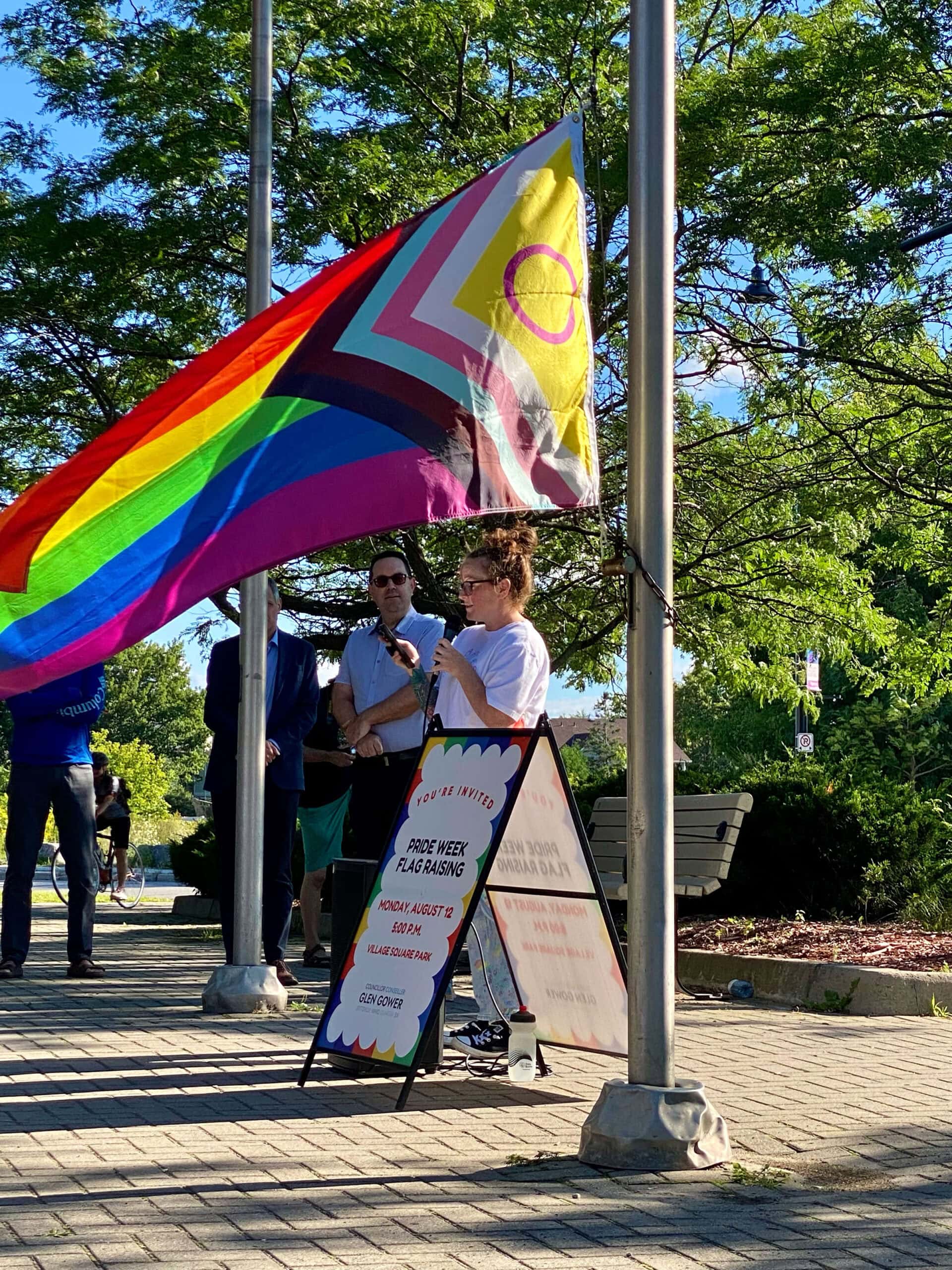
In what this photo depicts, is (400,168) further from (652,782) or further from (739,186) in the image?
(652,782)

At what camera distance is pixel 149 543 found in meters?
5.53

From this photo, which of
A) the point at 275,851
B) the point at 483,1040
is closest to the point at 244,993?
the point at 275,851

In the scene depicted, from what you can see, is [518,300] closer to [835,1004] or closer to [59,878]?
[835,1004]

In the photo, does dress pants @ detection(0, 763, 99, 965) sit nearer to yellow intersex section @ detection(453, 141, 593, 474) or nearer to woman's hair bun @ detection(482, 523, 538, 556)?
woman's hair bun @ detection(482, 523, 538, 556)

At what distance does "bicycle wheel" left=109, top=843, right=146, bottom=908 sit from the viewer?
2120 cm

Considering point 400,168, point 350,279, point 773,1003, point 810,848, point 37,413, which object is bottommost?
point 773,1003

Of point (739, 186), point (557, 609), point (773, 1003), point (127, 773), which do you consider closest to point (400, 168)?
point (739, 186)

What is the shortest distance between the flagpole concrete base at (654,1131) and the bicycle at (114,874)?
49.7 feet

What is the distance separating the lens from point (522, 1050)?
22.5ft

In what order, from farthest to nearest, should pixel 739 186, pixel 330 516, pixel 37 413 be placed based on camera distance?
pixel 37 413 < pixel 739 186 < pixel 330 516

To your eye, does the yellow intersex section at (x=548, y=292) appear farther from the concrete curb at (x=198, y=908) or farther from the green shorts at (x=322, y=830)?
the concrete curb at (x=198, y=908)

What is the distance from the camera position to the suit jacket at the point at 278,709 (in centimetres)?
967

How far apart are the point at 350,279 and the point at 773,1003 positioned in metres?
5.68

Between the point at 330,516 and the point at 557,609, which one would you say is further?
the point at 557,609
